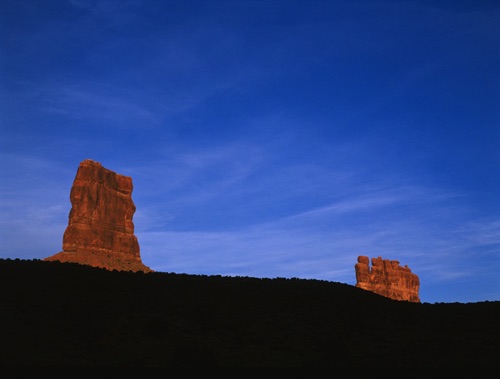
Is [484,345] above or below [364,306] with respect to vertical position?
below

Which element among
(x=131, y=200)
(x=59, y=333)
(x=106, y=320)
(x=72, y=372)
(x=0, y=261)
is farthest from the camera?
(x=131, y=200)

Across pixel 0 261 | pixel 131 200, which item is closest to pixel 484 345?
pixel 0 261

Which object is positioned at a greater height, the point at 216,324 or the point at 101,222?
the point at 101,222

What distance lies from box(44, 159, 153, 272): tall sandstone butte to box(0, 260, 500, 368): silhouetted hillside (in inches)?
3861

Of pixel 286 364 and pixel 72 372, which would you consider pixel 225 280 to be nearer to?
pixel 286 364

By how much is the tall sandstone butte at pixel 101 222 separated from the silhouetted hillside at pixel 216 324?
98072 millimetres

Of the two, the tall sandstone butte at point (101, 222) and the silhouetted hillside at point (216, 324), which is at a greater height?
the tall sandstone butte at point (101, 222)

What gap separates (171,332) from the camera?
1199 inches

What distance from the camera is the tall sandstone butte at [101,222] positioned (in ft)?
452

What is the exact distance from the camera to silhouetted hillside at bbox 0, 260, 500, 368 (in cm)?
2703

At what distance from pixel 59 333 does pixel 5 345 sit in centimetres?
413

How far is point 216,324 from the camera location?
33031mm

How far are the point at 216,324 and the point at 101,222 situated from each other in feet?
392

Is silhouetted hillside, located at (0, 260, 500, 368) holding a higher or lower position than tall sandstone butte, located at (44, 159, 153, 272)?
lower
